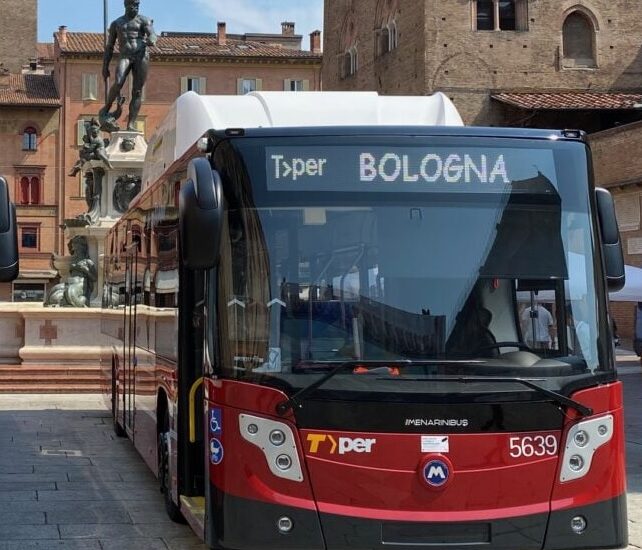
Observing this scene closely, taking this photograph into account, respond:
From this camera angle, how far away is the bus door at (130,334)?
8.87 metres

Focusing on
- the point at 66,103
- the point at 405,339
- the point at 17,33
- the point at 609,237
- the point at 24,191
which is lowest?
the point at 405,339

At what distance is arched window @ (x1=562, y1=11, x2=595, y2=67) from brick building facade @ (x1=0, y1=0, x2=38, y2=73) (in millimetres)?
47454

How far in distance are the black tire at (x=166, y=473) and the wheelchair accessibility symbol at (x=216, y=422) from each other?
5.73 ft

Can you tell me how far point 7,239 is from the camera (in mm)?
5957

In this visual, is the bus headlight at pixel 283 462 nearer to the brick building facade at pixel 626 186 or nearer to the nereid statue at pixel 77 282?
the nereid statue at pixel 77 282

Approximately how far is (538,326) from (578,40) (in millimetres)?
37156

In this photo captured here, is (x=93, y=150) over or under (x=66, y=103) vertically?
under

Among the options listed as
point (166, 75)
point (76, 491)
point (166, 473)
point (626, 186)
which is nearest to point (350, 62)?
point (626, 186)

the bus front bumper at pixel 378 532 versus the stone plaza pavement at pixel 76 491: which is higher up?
the bus front bumper at pixel 378 532

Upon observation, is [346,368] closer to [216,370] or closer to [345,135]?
[216,370]

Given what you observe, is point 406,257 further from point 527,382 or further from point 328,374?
point 527,382

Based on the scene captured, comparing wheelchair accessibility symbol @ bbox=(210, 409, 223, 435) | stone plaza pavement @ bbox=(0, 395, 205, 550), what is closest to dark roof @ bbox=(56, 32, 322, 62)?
stone plaza pavement @ bbox=(0, 395, 205, 550)

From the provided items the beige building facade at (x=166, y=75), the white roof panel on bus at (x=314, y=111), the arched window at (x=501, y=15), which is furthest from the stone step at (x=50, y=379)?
the beige building facade at (x=166, y=75)

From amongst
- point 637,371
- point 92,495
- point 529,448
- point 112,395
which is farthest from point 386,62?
point 529,448
